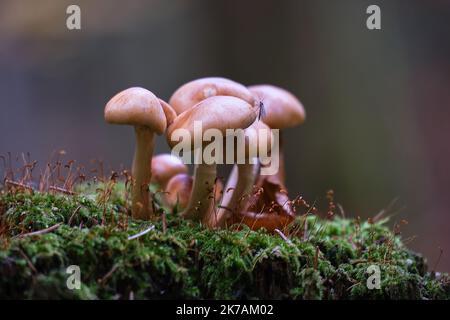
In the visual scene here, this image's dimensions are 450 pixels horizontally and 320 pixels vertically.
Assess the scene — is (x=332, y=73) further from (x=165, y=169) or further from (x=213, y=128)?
(x=213, y=128)

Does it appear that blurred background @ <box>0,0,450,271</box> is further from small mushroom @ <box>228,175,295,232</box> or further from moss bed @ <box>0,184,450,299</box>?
moss bed @ <box>0,184,450,299</box>

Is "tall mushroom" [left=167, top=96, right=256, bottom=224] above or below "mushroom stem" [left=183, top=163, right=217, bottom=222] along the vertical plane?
above

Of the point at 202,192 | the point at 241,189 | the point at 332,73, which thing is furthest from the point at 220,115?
the point at 332,73

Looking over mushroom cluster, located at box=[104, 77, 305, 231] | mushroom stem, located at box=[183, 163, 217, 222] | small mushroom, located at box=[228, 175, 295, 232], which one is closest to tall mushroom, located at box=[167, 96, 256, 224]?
mushroom cluster, located at box=[104, 77, 305, 231]

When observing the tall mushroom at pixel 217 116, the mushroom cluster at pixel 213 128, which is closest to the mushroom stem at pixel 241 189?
the mushroom cluster at pixel 213 128

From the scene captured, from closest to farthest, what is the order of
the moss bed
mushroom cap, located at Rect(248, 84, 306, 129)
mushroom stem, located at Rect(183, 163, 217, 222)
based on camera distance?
the moss bed, mushroom stem, located at Rect(183, 163, 217, 222), mushroom cap, located at Rect(248, 84, 306, 129)

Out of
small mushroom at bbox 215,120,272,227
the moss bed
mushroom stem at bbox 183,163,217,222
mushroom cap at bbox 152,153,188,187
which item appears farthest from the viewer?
mushroom cap at bbox 152,153,188,187

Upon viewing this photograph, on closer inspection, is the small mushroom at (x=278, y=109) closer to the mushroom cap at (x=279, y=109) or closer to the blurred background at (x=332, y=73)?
the mushroom cap at (x=279, y=109)
